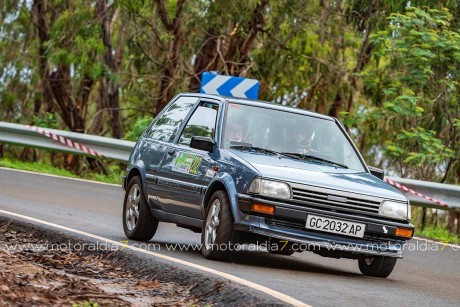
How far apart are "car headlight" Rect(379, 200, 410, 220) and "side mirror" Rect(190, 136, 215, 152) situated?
1.65 metres

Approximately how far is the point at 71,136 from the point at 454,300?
13660 millimetres

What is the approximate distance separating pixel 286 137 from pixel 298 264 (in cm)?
120

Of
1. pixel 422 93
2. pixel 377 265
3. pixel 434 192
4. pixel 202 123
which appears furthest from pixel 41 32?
pixel 377 265

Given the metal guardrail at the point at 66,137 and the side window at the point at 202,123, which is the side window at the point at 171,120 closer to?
the side window at the point at 202,123

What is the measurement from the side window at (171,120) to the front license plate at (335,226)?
2435 millimetres

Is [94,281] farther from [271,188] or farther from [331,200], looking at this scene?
[331,200]

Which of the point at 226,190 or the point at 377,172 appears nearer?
the point at 226,190

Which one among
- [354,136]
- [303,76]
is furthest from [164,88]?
[354,136]

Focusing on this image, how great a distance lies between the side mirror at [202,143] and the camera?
1006 cm

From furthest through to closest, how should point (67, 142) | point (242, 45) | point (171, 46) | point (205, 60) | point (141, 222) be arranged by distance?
point (205, 60)
point (171, 46)
point (242, 45)
point (67, 142)
point (141, 222)

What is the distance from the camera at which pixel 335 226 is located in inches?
368

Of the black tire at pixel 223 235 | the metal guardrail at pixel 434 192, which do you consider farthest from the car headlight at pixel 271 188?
the metal guardrail at pixel 434 192

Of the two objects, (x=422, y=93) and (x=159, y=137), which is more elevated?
(x=422, y=93)

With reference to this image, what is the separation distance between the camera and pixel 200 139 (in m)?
10.1
